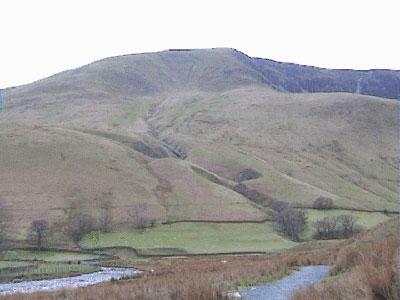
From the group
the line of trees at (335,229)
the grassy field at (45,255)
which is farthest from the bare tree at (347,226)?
the grassy field at (45,255)

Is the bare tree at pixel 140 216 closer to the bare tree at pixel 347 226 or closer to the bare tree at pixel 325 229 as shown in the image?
the bare tree at pixel 325 229

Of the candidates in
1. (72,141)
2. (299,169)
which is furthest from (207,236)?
(299,169)

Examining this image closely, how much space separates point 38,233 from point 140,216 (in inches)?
908

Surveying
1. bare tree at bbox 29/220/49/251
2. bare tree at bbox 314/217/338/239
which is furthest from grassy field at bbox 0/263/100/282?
bare tree at bbox 314/217/338/239

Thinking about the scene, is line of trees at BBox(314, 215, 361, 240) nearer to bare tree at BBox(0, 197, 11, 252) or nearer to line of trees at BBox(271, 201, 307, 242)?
line of trees at BBox(271, 201, 307, 242)

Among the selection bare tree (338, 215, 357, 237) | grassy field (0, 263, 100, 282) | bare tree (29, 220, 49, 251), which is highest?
grassy field (0, 263, 100, 282)

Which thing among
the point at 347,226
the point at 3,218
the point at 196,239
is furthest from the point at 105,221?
the point at 347,226

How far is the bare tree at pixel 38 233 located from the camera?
94.3 metres

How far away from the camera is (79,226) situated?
338 ft

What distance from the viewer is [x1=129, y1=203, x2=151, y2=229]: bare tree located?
109m

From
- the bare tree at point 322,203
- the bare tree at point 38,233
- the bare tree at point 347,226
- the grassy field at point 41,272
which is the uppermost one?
the grassy field at point 41,272

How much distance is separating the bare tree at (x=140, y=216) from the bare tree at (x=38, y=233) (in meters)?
17.7

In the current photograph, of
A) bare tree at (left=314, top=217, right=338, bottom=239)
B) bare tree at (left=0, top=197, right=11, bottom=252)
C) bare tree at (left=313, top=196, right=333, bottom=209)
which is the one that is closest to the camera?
bare tree at (left=0, top=197, right=11, bottom=252)

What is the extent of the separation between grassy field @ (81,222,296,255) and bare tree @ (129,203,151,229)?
218 cm
